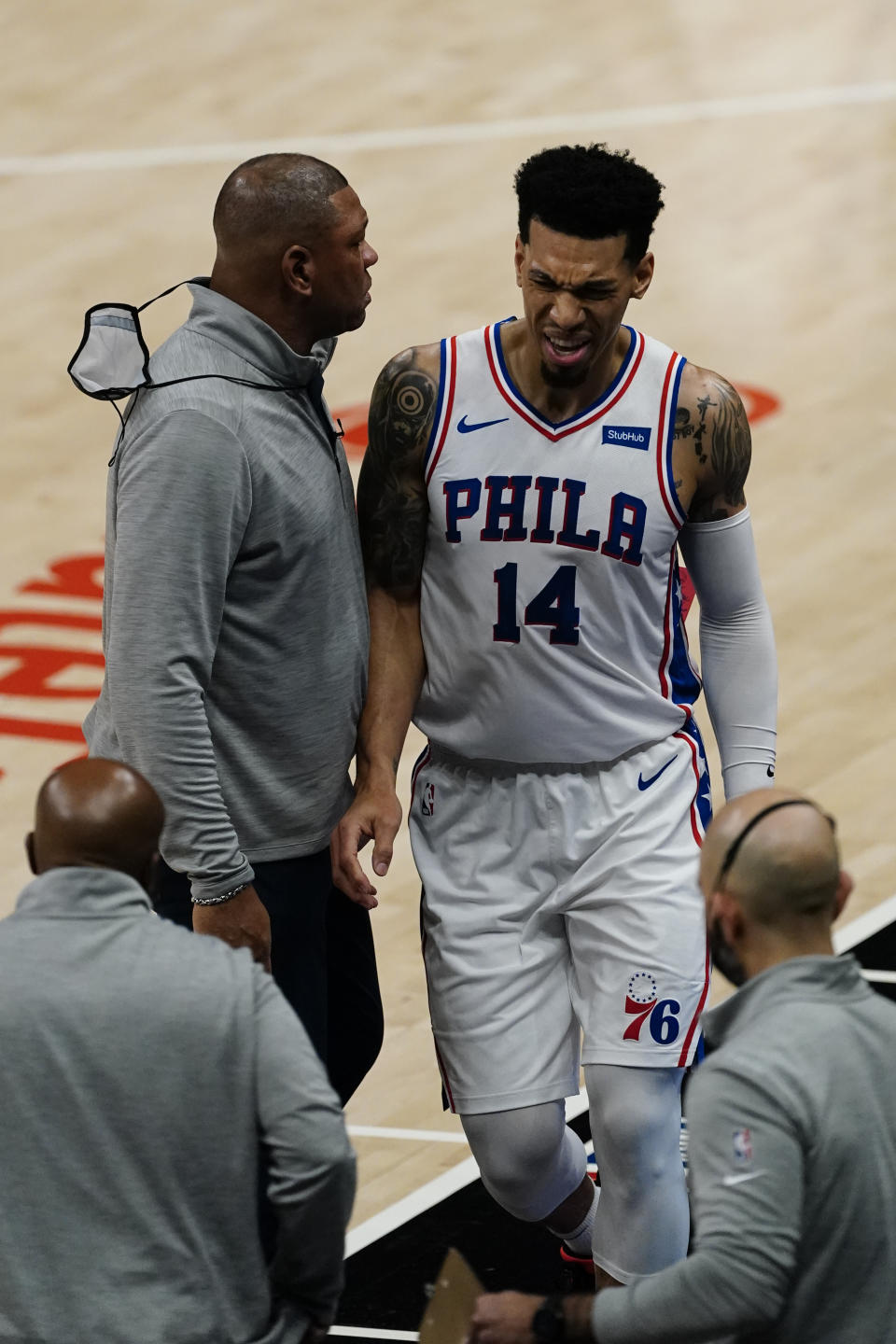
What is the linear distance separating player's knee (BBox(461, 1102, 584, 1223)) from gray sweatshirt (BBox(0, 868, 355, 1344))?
132 centimetres

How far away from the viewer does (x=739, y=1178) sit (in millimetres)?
2609

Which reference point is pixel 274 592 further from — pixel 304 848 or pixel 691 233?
pixel 691 233

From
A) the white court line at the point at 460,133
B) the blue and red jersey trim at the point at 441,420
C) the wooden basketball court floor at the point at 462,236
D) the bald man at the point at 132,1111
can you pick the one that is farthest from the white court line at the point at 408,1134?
the white court line at the point at 460,133

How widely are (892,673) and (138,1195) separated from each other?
17.6ft

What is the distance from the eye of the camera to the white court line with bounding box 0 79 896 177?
1195 centimetres

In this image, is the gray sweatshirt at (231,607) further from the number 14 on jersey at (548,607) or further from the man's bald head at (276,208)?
the number 14 on jersey at (548,607)

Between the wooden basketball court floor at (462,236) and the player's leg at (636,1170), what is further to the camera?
the wooden basketball court floor at (462,236)

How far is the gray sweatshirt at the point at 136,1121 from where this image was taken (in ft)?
9.16

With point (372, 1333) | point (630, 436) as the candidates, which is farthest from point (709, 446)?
point (372, 1333)

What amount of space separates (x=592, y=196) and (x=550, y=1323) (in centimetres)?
205

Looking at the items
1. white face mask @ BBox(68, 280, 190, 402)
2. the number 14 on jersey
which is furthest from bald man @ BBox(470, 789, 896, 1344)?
white face mask @ BBox(68, 280, 190, 402)

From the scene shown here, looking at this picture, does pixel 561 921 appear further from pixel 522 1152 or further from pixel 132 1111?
pixel 132 1111

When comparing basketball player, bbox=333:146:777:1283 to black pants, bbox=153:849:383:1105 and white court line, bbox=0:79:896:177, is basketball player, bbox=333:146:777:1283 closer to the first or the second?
black pants, bbox=153:849:383:1105

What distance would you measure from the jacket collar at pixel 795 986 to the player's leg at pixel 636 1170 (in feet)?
4.46
